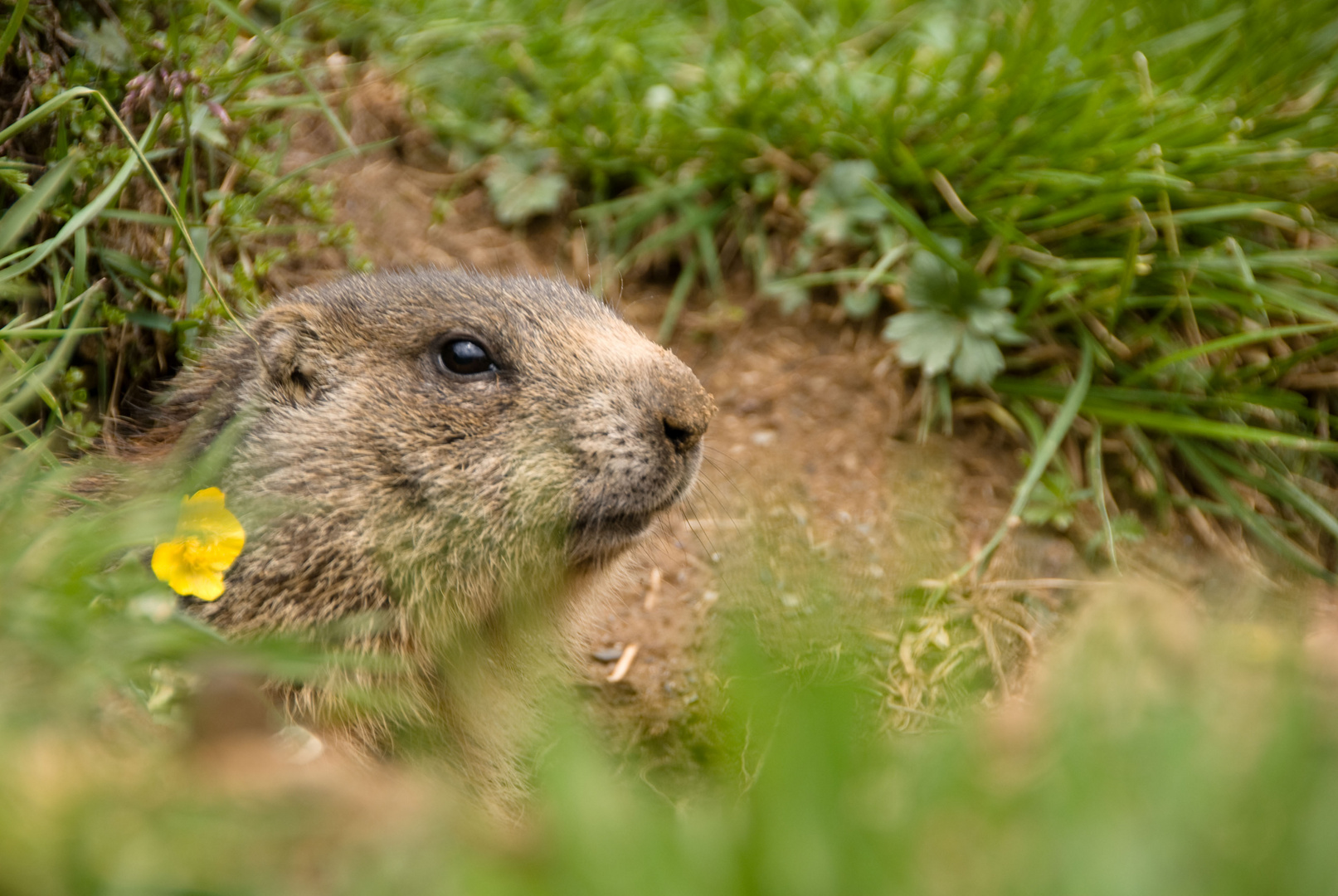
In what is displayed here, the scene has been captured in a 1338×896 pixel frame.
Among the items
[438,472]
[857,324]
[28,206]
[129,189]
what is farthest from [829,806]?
[857,324]

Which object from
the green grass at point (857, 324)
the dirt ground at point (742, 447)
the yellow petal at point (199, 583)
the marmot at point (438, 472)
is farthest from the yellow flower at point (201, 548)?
the dirt ground at point (742, 447)

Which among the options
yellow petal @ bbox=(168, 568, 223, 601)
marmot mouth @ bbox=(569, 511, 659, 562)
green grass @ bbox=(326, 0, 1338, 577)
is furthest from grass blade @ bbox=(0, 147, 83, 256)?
green grass @ bbox=(326, 0, 1338, 577)

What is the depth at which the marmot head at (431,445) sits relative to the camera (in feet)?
9.94

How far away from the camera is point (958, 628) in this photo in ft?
13.7

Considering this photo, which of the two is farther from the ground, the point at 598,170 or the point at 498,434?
the point at 498,434

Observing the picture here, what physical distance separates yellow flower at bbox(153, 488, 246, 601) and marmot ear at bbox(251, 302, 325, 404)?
2.23 ft

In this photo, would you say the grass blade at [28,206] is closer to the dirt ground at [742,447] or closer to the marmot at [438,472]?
the marmot at [438,472]

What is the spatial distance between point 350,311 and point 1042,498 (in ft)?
10.1

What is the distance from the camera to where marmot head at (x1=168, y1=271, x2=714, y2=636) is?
3029mm

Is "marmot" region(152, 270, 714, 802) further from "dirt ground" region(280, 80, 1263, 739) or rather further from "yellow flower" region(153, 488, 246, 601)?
"dirt ground" region(280, 80, 1263, 739)

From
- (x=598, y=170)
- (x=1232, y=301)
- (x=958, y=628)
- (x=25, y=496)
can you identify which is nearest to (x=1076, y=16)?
(x=1232, y=301)

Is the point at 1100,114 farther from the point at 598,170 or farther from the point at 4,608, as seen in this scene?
the point at 4,608

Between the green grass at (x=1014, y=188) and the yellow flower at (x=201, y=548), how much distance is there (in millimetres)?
2983

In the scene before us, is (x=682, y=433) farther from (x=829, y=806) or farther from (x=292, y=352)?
(x=829, y=806)
